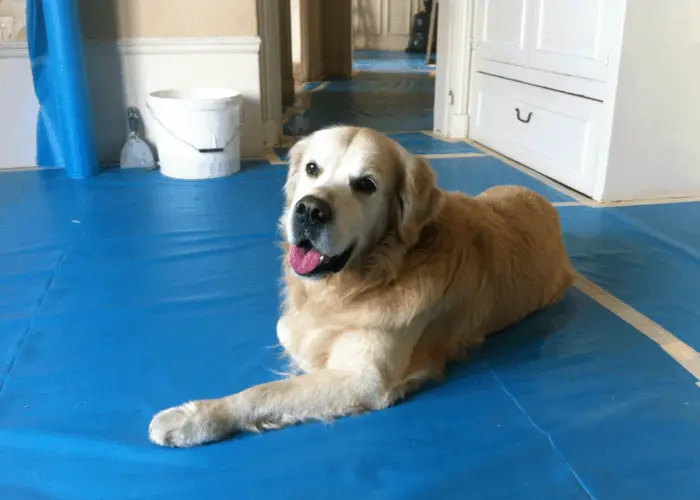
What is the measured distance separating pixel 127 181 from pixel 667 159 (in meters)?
2.86

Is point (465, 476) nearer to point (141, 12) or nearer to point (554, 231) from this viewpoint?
point (554, 231)

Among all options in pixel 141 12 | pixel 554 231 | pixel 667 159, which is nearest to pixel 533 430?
pixel 554 231

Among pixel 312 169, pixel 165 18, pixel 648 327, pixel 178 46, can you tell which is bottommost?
pixel 648 327

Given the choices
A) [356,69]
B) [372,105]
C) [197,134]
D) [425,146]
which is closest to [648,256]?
[425,146]

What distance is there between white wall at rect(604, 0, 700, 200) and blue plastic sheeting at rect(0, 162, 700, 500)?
2.54ft

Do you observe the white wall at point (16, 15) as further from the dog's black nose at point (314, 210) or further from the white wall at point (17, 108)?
the dog's black nose at point (314, 210)

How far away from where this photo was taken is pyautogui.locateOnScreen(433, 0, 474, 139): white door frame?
4520 millimetres

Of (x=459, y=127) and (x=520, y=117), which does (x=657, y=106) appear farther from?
(x=459, y=127)

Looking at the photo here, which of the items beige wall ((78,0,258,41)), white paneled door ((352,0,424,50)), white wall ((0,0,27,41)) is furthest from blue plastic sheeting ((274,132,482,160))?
white paneled door ((352,0,424,50))

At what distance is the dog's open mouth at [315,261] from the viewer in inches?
59.2

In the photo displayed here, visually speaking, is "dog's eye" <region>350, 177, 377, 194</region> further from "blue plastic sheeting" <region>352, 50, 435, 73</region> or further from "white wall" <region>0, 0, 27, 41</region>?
"blue plastic sheeting" <region>352, 50, 435, 73</region>

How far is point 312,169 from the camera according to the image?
158 cm

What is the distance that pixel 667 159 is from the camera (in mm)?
3148

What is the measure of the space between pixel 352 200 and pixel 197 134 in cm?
228
